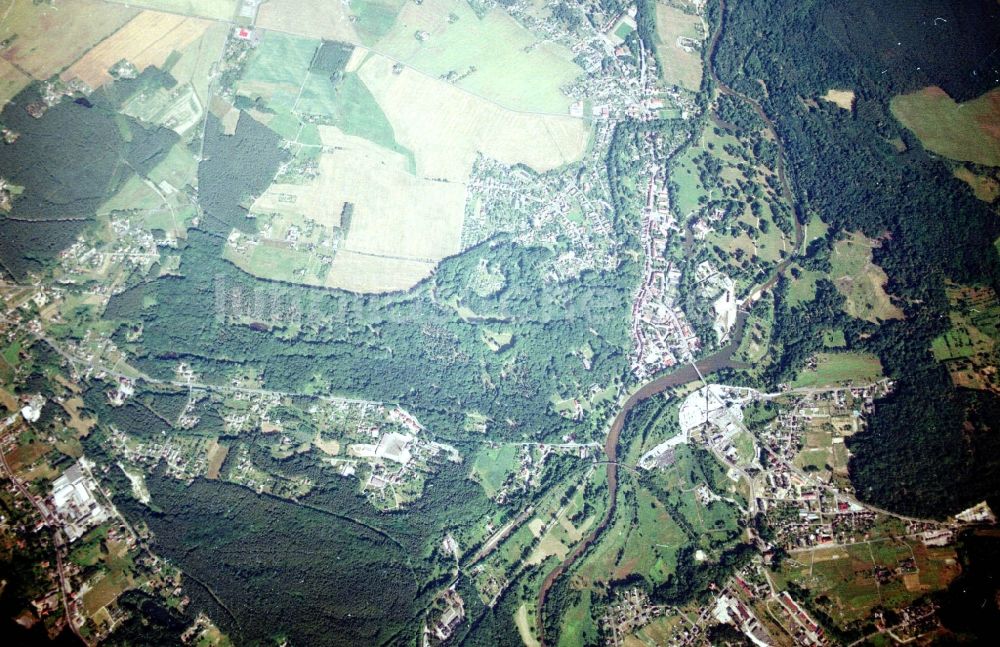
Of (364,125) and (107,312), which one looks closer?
(107,312)

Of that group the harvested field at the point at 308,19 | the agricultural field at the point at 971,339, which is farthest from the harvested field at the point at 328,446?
the agricultural field at the point at 971,339

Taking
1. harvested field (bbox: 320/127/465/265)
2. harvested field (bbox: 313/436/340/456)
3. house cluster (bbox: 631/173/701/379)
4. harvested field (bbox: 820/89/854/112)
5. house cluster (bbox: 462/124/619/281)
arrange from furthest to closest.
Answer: harvested field (bbox: 820/89/854/112) < house cluster (bbox: 462/124/619/281) < harvested field (bbox: 320/127/465/265) < house cluster (bbox: 631/173/701/379) < harvested field (bbox: 313/436/340/456)

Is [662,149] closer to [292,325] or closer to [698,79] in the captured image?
[698,79]

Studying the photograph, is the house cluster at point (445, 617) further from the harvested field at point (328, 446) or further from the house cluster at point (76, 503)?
the house cluster at point (76, 503)

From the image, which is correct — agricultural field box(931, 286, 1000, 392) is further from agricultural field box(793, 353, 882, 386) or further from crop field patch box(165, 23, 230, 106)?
crop field patch box(165, 23, 230, 106)

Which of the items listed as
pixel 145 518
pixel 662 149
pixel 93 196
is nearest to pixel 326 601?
pixel 145 518

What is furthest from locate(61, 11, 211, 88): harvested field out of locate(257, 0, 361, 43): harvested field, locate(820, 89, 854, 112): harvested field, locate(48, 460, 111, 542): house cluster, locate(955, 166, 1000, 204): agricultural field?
locate(955, 166, 1000, 204): agricultural field

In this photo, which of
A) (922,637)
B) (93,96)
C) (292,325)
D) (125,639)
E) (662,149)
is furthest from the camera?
(662,149)
